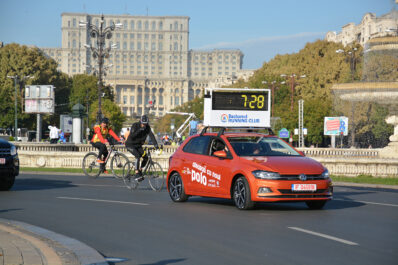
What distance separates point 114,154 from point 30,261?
14578mm

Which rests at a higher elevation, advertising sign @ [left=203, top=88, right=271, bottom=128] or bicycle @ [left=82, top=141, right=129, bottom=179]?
advertising sign @ [left=203, top=88, right=271, bottom=128]

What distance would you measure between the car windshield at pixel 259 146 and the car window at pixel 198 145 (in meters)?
0.67

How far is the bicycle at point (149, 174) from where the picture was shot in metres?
18.1

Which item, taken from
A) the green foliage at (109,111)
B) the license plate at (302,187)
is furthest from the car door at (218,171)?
the green foliage at (109,111)

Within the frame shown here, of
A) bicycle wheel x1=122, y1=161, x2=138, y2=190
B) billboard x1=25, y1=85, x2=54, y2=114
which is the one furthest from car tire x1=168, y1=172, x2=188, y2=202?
billboard x1=25, y1=85, x2=54, y2=114

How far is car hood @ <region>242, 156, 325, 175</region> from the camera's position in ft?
41.2

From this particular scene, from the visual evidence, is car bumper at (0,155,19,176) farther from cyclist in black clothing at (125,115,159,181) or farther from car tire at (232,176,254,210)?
car tire at (232,176,254,210)

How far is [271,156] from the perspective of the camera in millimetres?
13391

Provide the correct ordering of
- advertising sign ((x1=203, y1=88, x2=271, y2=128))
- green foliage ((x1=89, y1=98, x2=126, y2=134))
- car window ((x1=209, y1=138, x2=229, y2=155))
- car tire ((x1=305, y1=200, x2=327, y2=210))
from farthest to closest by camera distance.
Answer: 1. green foliage ((x1=89, y1=98, x2=126, y2=134))
2. advertising sign ((x1=203, y1=88, x2=271, y2=128))
3. car window ((x1=209, y1=138, x2=229, y2=155))
4. car tire ((x1=305, y1=200, x2=327, y2=210))

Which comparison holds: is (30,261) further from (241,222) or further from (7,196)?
(7,196)

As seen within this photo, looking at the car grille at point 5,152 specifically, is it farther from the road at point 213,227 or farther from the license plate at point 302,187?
the license plate at point 302,187

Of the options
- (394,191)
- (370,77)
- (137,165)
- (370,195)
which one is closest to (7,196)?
(137,165)

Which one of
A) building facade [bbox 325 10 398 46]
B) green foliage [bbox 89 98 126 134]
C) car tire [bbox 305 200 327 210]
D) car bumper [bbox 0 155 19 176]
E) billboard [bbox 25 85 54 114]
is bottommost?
car tire [bbox 305 200 327 210]

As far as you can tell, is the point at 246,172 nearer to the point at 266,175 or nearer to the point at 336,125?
the point at 266,175
